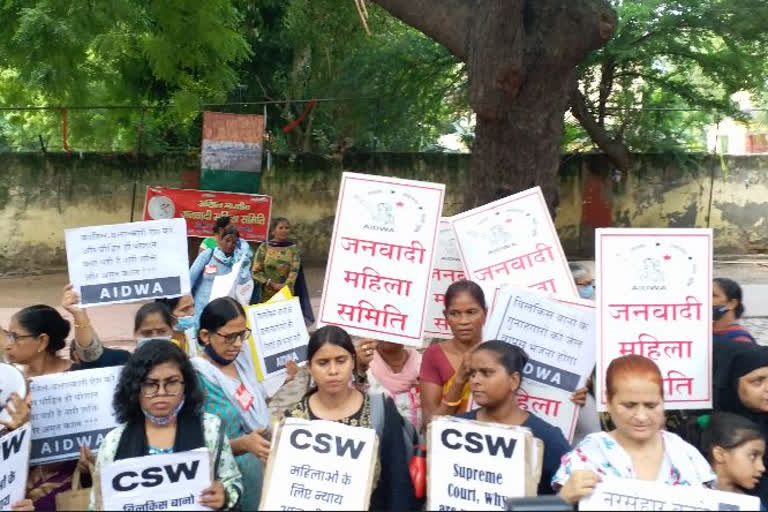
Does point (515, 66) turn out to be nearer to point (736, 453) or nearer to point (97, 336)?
point (97, 336)

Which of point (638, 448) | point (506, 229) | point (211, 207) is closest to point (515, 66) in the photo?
point (506, 229)

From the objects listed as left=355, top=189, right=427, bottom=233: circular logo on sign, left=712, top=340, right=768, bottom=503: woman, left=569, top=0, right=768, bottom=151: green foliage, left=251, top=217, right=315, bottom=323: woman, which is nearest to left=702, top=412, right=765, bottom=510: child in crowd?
left=712, top=340, right=768, bottom=503: woman

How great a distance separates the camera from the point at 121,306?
11727mm

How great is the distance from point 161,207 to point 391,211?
9064 millimetres

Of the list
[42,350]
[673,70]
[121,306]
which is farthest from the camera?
[673,70]

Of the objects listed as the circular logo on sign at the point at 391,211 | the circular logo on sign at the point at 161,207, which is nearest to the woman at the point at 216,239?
the circular logo on sign at the point at 391,211

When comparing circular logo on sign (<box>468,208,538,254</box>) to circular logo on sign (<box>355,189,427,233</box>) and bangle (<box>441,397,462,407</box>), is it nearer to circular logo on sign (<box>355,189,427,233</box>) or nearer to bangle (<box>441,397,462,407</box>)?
circular logo on sign (<box>355,189,427,233</box>)

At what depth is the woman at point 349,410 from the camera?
11.7ft

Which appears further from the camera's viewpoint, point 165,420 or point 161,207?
point 161,207

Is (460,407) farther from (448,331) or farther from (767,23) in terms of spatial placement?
(767,23)

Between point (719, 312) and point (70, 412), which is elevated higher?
point (719, 312)

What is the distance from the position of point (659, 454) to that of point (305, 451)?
4.04 feet

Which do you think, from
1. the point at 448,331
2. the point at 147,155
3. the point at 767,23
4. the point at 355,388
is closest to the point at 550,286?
the point at 448,331

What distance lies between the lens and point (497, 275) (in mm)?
4801
